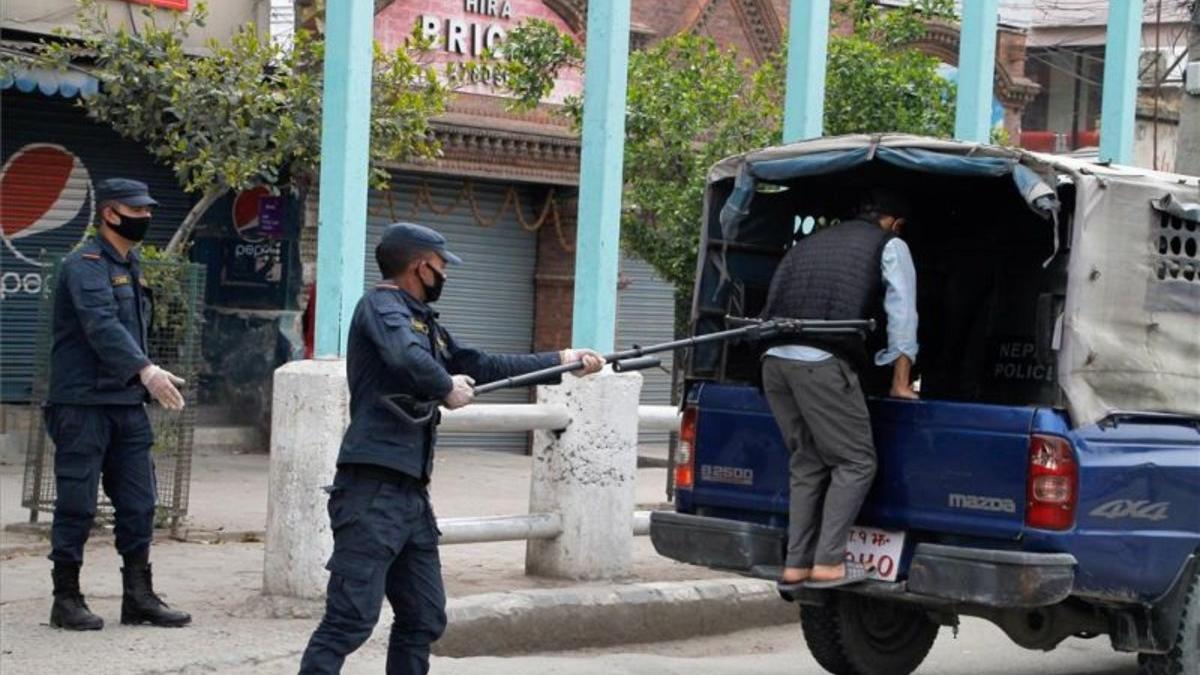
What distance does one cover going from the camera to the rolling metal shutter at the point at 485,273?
720 inches

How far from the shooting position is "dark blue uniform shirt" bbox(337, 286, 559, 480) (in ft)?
21.7

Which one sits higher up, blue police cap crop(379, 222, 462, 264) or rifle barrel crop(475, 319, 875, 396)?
blue police cap crop(379, 222, 462, 264)

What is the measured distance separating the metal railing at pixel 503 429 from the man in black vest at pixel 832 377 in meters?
1.76

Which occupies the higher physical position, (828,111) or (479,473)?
(828,111)

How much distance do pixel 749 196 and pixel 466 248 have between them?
1015 centimetres

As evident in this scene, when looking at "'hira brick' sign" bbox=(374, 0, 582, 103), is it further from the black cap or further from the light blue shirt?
the light blue shirt

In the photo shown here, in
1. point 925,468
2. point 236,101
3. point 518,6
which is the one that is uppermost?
point 518,6

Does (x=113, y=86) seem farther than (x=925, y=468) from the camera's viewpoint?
Yes

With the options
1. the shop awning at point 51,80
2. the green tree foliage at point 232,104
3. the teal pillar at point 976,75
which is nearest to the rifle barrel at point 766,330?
the teal pillar at point 976,75

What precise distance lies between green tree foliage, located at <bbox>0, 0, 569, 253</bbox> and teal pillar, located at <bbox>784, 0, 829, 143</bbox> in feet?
8.69

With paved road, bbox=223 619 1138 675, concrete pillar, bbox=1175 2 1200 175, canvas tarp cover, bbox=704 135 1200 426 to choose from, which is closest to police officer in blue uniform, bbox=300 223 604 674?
paved road, bbox=223 619 1138 675

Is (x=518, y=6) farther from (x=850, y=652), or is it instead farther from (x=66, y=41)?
(x=850, y=652)

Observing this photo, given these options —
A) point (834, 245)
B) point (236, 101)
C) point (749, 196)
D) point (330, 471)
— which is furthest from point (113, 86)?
point (834, 245)

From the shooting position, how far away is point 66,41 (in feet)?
46.5
